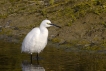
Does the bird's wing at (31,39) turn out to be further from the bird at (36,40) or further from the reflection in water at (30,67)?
the reflection in water at (30,67)

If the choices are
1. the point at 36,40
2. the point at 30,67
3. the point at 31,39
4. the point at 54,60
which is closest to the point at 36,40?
the point at 36,40

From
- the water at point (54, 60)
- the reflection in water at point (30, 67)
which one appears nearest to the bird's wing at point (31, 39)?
the water at point (54, 60)

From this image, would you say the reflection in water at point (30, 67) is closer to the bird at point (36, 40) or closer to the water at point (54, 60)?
the water at point (54, 60)

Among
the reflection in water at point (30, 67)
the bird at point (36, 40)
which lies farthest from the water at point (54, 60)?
the bird at point (36, 40)

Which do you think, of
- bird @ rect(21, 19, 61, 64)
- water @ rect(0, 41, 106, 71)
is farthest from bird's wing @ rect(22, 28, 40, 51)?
water @ rect(0, 41, 106, 71)

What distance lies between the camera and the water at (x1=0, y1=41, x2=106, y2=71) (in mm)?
13977

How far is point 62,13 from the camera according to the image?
22.0 metres

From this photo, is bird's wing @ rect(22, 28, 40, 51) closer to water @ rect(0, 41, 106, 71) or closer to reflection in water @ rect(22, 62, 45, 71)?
water @ rect(0, 41, 106, 71)

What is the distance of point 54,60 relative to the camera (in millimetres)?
15266

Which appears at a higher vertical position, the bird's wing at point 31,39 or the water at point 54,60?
the bird's wing at point 31,39

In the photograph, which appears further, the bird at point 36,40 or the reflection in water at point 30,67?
the bird at point 36,40

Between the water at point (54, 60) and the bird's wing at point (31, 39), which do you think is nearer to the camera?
the water at point (54, 60)

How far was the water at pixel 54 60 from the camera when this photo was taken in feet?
45.9

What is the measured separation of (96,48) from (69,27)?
2.88m
